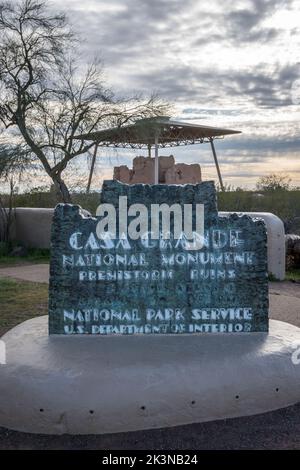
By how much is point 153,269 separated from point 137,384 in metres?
1.28

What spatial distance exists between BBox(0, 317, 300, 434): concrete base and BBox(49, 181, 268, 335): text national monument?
1.24ft

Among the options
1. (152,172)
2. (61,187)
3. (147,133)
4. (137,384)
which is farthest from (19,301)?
(152,172)

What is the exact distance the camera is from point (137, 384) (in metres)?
4.42

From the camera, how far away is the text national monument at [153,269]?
5.44m

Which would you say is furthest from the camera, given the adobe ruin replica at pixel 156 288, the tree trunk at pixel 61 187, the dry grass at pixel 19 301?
the tree trunk at pixel 61 187

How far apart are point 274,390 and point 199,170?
2262 cm

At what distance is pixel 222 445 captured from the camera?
4.14 m

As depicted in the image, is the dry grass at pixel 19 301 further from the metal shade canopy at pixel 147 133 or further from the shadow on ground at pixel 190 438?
the metal shade canopy at pixel 147 133

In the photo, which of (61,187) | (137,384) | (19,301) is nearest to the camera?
(137,384)

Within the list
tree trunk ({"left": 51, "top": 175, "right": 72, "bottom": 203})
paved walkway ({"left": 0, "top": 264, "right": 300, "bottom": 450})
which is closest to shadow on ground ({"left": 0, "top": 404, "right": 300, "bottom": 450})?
paved walkway ({"left": 0, "top": 264, "right": 300, "bottom": 450})

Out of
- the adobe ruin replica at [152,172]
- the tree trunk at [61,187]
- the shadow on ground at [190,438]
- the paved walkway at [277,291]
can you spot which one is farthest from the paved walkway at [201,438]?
the adobe ruin replica at [152,172]

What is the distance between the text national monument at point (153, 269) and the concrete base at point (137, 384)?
1.24 ft

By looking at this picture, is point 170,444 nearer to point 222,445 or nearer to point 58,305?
point 222,445

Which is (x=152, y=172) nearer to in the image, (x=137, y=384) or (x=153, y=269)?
(x=153, y=269)
